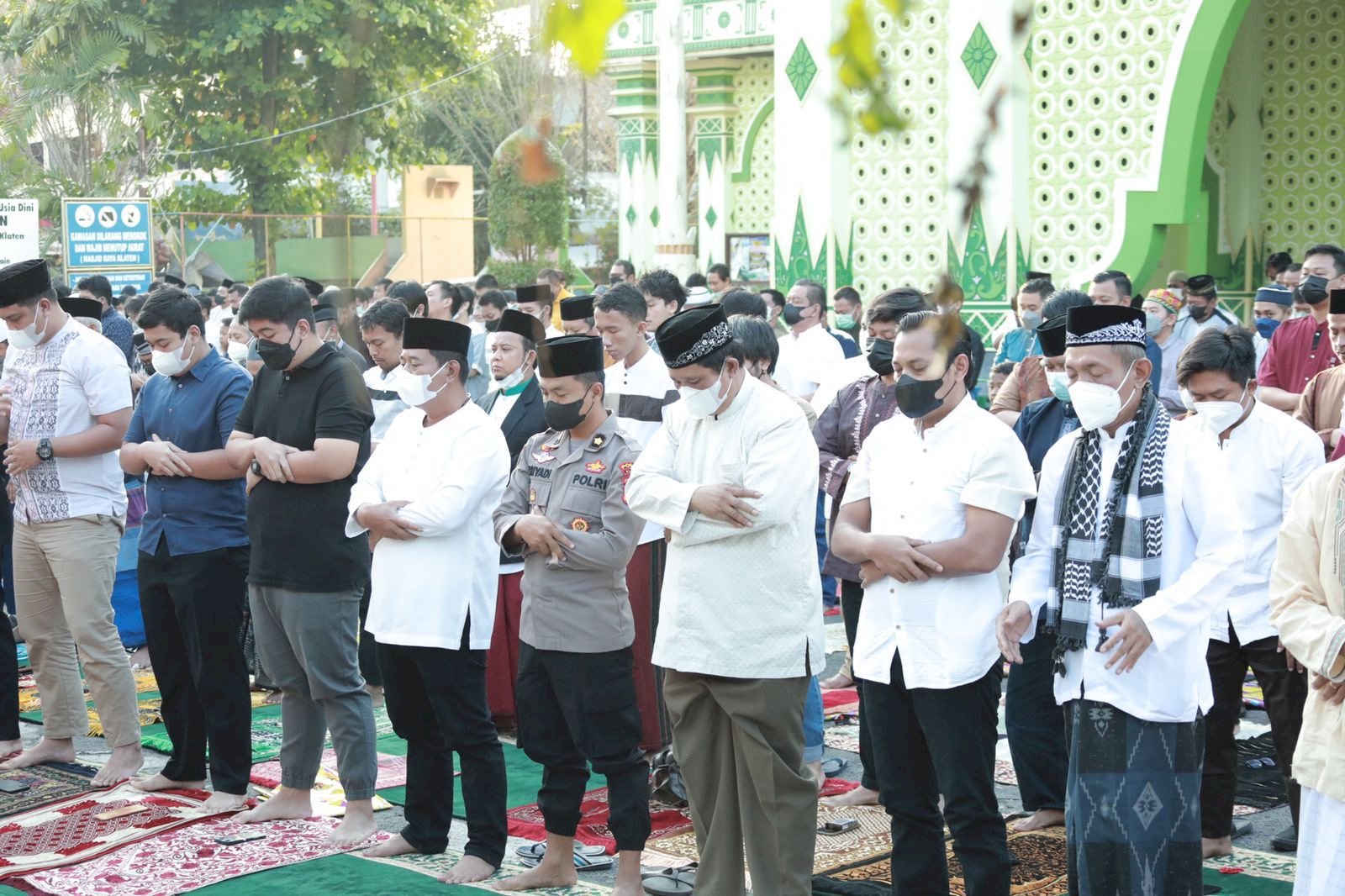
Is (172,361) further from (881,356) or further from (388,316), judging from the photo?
(881,356)

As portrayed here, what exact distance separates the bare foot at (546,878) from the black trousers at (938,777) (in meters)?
1.14

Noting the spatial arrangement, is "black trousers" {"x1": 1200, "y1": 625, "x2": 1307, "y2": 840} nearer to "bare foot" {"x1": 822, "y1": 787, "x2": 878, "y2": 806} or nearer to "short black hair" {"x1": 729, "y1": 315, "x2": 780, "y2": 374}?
"bare foot" {"x1": 822, "y1": 787, "x2": 878, "y2": 806}

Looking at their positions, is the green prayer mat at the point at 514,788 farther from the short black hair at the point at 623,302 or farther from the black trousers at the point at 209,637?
the short black hair at the point at 623,302

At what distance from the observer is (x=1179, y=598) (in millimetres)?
3922

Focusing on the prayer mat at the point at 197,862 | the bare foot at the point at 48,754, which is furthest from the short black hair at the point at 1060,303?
the bare foot at the point at 48,754

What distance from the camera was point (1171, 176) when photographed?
11.8 meters

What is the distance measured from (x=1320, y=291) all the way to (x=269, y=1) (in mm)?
11364

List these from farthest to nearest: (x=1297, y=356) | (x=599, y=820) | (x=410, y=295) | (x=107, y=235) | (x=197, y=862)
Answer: (x=107, y=235) → (x=410, y=295) → (x=1297, y=356) → (x=599, y=820) → (x=197, y=862)

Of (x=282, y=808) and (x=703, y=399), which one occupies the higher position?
(x=703, y=399)

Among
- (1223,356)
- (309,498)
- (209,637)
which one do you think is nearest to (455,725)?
(309,498)

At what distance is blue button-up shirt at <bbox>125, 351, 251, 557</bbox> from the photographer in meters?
5.92

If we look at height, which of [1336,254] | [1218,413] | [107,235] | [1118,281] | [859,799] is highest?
[107,235]

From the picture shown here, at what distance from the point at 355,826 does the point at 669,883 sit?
4.09ft

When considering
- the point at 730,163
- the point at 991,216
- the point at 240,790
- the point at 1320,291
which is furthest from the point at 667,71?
the point at 240,790
